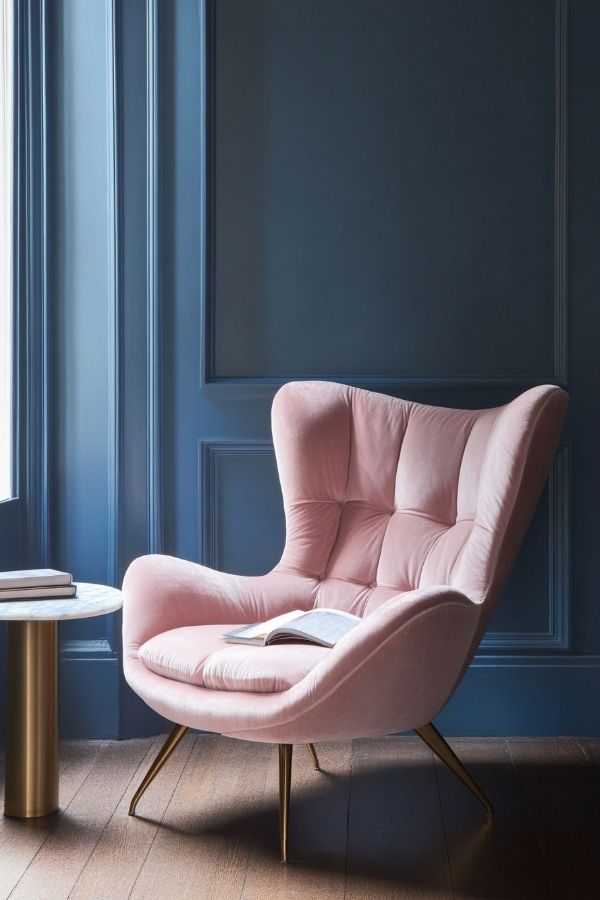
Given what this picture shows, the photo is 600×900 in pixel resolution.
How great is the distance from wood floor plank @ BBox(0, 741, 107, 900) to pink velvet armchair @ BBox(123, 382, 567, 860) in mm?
201

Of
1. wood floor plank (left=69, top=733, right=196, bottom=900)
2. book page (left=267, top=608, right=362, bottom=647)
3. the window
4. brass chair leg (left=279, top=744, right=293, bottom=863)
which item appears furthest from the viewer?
the window

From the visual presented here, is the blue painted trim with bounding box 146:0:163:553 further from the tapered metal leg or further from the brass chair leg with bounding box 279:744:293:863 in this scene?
the brass chair leg with bounding box 279:744:293:863

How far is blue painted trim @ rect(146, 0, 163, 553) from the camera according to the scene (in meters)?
2.78

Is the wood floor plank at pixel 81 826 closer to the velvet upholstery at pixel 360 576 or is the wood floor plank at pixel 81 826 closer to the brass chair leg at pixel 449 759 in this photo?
the velvet upholstery at pixel 360 576

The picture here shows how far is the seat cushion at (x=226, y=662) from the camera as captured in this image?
1.93 meters

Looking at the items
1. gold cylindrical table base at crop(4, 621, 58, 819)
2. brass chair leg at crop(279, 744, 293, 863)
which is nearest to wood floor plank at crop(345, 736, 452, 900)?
brass chair leg at crop(279, 744, 293, 863)

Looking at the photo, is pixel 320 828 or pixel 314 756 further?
pixel 314 756

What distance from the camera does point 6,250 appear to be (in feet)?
9.02

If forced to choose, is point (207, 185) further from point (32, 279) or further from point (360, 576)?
point (360, 576)

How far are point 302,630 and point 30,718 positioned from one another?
24.6 inches

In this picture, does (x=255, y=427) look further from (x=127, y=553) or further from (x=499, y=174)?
(x=499, y=174)

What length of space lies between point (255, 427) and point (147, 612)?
2.49ft

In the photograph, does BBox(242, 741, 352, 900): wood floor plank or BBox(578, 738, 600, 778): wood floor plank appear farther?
BBox(578, 738, 600, 778): wood floor plank

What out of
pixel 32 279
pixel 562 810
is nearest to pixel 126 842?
pixel 562 810
